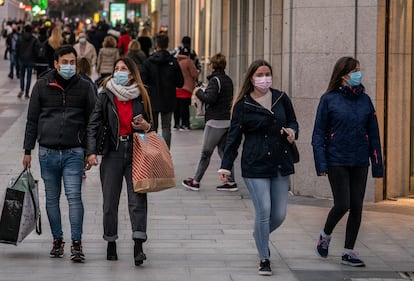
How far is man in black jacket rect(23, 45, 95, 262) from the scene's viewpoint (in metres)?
9.23

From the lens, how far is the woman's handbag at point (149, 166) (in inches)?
353

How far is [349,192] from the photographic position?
9227 mm

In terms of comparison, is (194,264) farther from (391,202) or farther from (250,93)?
(391,202)

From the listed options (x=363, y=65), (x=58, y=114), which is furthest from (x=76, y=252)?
(x=363, y=65)

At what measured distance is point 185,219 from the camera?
37.9 ft

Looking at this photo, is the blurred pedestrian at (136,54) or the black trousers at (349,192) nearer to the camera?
the black trousers at (349,192)

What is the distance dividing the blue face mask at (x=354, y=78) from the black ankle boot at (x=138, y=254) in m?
2.20

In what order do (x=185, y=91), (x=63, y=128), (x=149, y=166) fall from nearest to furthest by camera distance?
(x=149, y=166) → (x=63, y=128) → (x=185, y=91)

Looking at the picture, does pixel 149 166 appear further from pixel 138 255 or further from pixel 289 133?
pixel 289 133

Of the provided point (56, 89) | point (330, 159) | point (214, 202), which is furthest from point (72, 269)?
point (214, 202)

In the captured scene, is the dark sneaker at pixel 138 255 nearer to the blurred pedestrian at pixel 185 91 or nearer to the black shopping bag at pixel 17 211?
the black shopping bag at pixel 17 211

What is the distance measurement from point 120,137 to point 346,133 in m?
1.88

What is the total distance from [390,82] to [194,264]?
479 cm

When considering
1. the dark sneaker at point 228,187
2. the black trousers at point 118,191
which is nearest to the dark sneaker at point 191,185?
the dark sneaker at point 228,187
